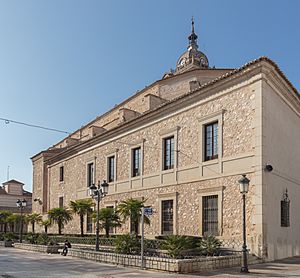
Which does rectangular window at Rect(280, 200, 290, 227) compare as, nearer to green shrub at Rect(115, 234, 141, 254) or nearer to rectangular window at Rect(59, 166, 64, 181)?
green shrub at Rect(115, 234, 141, 254)

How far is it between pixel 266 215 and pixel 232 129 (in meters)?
4.29

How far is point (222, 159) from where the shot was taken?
20.5 meters

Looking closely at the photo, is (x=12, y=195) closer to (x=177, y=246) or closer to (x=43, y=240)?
(x=43, y=240)

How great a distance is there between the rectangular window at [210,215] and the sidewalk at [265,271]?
3.69 meters

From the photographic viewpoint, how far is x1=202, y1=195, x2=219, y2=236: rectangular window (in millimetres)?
20594

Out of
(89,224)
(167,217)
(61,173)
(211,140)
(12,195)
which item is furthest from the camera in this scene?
(12,195)

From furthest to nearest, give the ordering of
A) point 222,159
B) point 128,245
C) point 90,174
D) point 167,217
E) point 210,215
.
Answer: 1. point 90,174
2. point 167,217
3. point 210,215
4. point 222,159
5. point 128,245

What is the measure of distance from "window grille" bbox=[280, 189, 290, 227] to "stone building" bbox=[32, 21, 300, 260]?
0.16 ft

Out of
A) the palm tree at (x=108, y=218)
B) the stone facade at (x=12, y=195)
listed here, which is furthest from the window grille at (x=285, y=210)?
the stone facade at (x=12, y=195)

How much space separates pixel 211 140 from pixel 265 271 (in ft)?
26.7

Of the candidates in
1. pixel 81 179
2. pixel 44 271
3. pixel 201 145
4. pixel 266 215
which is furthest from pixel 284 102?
pixel 81 179

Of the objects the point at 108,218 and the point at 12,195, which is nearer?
the point at 108,218

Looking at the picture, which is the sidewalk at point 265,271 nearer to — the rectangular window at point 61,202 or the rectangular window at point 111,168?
the rectangular window at point 111,168

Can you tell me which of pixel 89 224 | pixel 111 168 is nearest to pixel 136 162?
pixel 111 168
